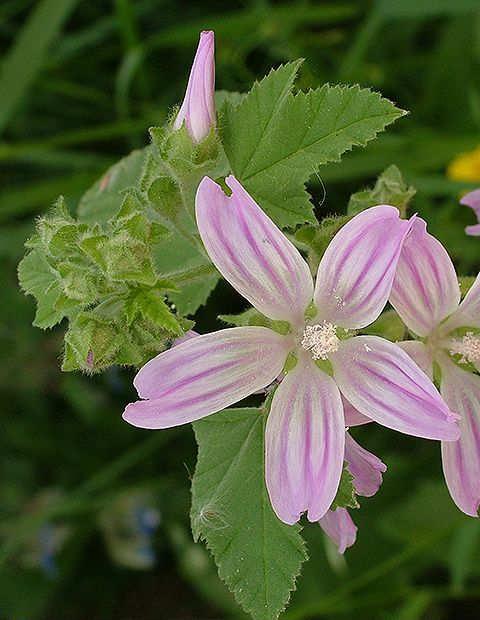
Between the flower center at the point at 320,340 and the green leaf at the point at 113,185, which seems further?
the green leaf at the point at 113,185

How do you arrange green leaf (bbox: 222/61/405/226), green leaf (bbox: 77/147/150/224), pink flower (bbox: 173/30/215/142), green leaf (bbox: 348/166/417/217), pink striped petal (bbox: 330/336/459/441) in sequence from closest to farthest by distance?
pink striped petal (bbox: 330/336/459/441) < pink flower (bbox: 173/30/215/142) < green leaf (bbox: 222/61/405/226) < green leaf (bbox: 348/166/417/217) < green leaf (bbox: 77/147/150/224)

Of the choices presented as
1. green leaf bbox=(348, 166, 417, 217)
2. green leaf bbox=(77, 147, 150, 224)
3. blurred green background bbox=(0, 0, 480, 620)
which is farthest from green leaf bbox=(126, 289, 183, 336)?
blurred green background bbox=(0, 0, 480, 620)

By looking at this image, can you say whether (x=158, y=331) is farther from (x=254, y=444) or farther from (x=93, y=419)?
(x=93, y=419)

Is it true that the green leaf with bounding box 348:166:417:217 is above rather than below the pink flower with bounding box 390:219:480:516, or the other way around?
above

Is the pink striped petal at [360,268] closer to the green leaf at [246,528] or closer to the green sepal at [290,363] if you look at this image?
the green sepal at [290,363]

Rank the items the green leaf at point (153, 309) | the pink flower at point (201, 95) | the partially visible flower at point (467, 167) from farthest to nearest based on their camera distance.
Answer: the partially visible flower at point (467, 167) → the pink flower at point (201, 95) → the green leaf at point (153, 309)

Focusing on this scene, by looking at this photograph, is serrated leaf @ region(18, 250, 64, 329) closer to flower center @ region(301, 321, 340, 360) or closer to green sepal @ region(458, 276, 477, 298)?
flower center @ region(301, 321, 340, 360)

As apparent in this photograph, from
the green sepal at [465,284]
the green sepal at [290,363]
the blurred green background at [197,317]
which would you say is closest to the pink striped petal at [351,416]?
the green sepal at [290,363]
